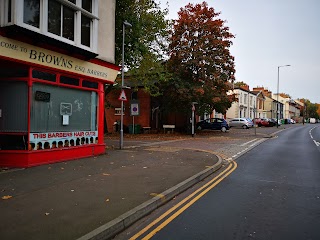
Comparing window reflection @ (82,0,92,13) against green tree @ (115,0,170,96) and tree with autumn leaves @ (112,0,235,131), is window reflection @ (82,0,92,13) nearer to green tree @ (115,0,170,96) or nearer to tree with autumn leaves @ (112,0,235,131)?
green tree @ (115,0,170,96)

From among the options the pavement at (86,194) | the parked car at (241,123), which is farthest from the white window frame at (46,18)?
the parked car at (241,123)

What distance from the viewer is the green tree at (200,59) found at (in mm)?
26734

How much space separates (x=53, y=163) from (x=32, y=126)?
1471mm

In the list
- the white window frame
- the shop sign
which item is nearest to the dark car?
the shop sign

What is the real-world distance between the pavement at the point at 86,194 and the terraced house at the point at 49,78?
94 cm

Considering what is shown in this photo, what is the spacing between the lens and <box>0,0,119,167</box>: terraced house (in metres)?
8.86

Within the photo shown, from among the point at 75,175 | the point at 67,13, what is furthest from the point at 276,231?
the point at 67,13

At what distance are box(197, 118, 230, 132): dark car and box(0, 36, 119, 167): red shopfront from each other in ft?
82.9

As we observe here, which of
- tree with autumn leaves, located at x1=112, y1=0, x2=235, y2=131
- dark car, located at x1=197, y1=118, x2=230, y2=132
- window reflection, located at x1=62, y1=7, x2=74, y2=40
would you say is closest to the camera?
window reflection, located at x1=62, y1=7, x2=74, y2=40

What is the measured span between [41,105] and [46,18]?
2878 millimetres

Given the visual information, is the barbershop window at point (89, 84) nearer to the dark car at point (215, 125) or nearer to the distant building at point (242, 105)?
the dark car at point (215, 125)

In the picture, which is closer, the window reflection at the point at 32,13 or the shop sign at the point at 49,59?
the shop sign at the point at 49,59

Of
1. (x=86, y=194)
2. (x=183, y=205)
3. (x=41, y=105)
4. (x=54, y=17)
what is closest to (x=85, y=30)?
(x=54, y=17)

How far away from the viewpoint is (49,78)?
10047 mm
